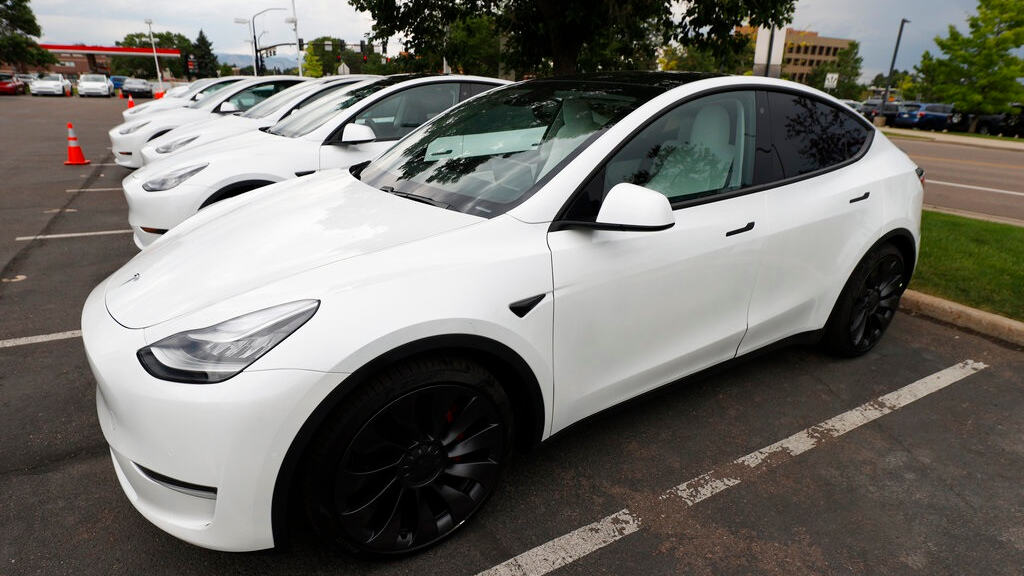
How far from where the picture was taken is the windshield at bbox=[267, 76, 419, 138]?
5680 mm

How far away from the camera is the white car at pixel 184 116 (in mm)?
9438

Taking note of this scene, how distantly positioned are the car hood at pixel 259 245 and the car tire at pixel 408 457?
0.50 metres

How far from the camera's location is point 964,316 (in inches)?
171

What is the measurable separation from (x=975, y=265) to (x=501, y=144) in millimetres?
4646

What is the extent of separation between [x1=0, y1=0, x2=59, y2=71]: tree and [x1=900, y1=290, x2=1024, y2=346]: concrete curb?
8540cm

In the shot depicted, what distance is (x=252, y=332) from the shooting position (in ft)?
6.04

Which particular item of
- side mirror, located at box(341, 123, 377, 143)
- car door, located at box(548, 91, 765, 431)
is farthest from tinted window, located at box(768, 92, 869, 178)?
side mirror, located at box(341, 123, 377, 143)

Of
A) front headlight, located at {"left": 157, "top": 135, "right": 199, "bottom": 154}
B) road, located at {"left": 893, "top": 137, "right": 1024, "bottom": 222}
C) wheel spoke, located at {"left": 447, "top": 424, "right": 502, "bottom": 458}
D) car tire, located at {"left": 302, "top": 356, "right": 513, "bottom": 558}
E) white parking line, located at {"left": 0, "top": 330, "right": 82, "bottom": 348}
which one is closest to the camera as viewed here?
car tire, located at {"left": 302, "top": 356, "right": 513, "bottom": 558}

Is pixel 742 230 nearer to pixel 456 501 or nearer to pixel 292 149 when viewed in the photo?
pixel 456 501

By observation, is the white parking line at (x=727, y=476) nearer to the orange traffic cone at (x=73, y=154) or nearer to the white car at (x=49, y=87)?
the orange traffic cone at (x=73, y=154)

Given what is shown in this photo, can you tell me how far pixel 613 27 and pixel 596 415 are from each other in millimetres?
7167

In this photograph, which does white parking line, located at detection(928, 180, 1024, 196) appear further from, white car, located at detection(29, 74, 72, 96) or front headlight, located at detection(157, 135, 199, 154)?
white car, located at detection(29, 74, 72, 96)

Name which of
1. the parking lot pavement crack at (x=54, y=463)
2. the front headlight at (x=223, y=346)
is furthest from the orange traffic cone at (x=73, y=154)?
the front headlight at (x=223, y=346)

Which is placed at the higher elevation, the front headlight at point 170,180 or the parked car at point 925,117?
the front headlight at point 170,180
